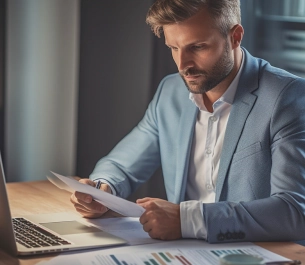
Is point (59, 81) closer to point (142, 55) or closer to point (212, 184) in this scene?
point (142, 55)

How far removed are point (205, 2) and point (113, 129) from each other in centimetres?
177

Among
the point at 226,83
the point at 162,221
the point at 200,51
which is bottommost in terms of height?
the point at 162,221

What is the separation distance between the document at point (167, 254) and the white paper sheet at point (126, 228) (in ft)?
0.21

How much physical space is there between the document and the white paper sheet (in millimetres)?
63

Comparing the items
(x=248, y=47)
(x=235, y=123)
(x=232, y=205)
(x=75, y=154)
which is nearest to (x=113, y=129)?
(x=75, y=154)

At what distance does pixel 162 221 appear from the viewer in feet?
6.00

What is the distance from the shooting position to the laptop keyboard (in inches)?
68.0

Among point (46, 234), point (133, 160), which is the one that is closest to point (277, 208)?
point (46, 234)

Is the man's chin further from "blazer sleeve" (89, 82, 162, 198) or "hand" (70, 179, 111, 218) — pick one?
"hand" (70, 179, 111, 218)

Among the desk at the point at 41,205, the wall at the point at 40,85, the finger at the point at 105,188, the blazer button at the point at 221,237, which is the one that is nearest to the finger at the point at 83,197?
the desk at the point at 41,205

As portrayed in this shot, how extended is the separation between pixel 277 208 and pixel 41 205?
81 cm

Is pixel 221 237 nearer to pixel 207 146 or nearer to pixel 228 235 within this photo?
pixel 228 235

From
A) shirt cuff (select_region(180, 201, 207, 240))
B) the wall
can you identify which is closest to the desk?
shirt cuff (select_region(180, 201, 207, 240))

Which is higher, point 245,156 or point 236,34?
point 236,34
